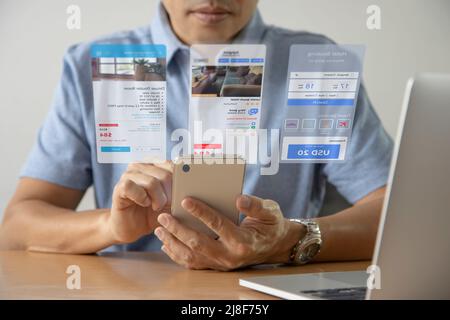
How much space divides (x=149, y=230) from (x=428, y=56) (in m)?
0.76

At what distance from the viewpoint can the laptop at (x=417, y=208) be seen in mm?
818

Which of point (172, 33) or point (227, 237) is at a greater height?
point (172, 33)

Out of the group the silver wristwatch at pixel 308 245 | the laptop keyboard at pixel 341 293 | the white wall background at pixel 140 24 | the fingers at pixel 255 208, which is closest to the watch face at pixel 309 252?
the silver wristwatch at pixel 308 245

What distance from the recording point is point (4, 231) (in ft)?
4.54

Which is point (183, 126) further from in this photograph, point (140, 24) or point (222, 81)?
point (140, 24)

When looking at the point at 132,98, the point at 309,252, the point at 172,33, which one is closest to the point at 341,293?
the point at 309,252

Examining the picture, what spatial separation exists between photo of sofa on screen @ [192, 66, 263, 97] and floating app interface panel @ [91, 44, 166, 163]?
0.07 metres

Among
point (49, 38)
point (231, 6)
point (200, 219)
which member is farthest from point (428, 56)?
point (49, 38)

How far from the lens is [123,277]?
1.07 metres

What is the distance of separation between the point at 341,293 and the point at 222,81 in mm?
432

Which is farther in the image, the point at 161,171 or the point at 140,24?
the point at 140,24

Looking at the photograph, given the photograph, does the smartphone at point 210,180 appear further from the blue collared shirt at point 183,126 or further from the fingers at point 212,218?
the blue collared shirt at point 183,126

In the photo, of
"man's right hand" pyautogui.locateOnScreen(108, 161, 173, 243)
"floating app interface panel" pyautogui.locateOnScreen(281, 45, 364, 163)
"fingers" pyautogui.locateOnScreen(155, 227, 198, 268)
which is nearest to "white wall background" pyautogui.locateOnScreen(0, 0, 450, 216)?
"floating app interface panel" pyautogui.locateOnScreen(281, 45, 364, 163)

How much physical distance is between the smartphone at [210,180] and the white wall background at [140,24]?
1.49 ft
